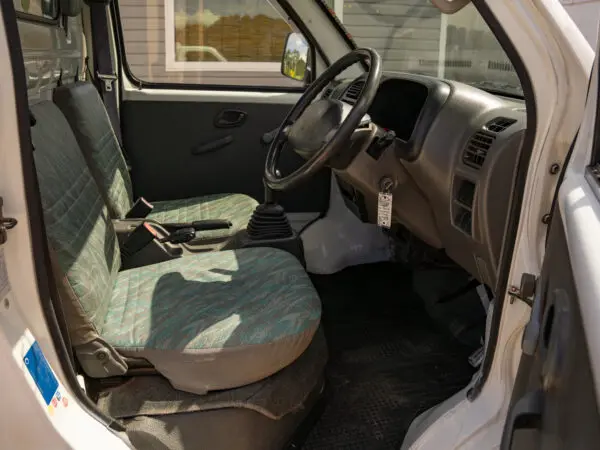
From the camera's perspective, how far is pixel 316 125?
1.75m

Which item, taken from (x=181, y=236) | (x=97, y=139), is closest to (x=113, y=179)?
(x=97, y=139)

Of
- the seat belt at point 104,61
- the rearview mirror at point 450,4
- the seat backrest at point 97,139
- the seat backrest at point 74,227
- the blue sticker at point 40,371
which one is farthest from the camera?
the seat belt at point 104,61

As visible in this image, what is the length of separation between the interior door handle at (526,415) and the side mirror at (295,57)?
6.59 feet

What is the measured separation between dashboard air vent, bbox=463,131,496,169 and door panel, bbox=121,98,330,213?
1278 millimetres

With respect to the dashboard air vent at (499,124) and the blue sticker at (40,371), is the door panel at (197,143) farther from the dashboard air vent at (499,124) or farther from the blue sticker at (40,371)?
the blue sticker at (40,371)

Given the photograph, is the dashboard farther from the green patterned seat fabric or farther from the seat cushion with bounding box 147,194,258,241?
the seat cushion with bounding box 147,194,258,241

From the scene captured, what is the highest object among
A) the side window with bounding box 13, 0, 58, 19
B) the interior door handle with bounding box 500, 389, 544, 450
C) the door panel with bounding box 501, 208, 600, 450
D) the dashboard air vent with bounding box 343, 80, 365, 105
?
the side window with bounding box 13, 0, 58, 19

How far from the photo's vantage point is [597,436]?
491 mm

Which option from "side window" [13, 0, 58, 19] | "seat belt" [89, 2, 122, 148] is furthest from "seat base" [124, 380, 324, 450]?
"seat belt" [89, 2, 122, 148]

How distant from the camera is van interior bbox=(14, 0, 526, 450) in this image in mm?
1403

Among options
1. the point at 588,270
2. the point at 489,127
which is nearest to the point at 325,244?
the point at 489,127

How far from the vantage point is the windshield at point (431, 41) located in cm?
215

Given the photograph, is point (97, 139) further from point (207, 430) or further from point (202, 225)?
point (207, 430)

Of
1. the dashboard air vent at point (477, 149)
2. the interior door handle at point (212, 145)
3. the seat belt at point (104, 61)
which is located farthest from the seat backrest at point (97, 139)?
the dashboard air vent at point (477, 149)
